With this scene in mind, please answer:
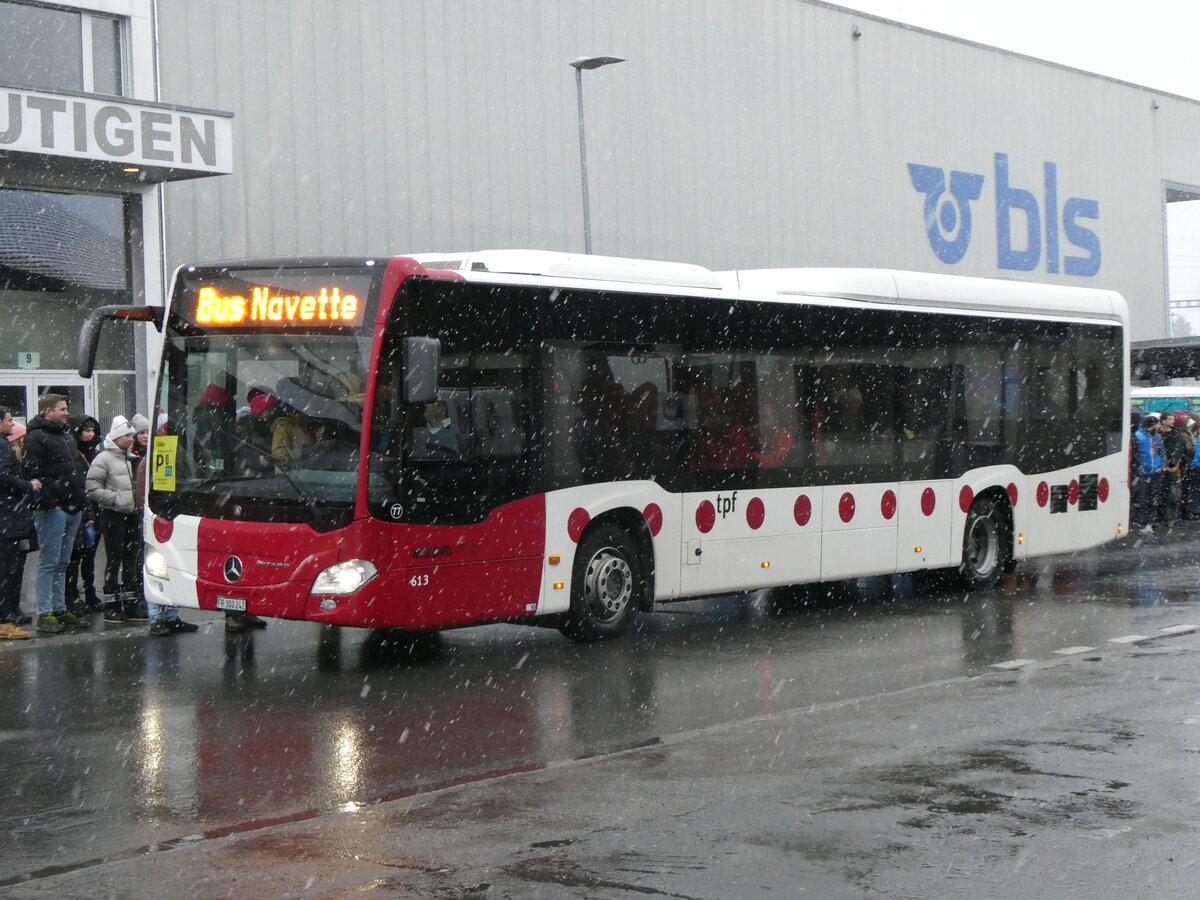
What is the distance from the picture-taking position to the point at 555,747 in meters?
8.44

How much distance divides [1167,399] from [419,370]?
3057 cm

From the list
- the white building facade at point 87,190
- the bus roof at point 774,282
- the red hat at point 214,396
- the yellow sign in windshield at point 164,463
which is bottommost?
the yellow sign in windshield at point 164,463

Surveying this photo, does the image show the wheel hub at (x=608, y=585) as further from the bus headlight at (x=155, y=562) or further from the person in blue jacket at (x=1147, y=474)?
the person in blue jacket at (x=1147, y=474)

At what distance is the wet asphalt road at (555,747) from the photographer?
606 cm

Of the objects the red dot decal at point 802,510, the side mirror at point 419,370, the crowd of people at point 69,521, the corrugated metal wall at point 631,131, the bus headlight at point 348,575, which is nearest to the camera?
the side mirror at point 419,370

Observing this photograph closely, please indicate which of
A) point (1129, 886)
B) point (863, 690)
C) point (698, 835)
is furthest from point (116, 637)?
point (1129, 886)

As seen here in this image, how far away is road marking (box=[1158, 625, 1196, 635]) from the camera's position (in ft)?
41.4

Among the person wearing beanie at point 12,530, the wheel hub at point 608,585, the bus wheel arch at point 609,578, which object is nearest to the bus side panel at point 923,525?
the bus wheel arch at point 609,578

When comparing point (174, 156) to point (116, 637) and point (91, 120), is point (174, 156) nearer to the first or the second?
point (91, 120)

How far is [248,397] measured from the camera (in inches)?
440

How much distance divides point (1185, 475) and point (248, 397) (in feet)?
62.8

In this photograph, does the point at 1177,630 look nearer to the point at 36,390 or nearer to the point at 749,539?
the point at 749,539

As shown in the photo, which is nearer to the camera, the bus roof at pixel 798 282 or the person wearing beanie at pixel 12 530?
the bus roof at pixel 798 282

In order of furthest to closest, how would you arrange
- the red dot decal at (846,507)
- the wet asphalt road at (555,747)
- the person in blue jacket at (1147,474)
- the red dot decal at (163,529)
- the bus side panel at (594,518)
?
1. the person in blue jacket at (1147,474)
2. the red dot decal at (846,507)
3. the bus side panel at (594,518)
4. the red dot decal at (163,529)
5. the wet asphalt road at (555,747)
